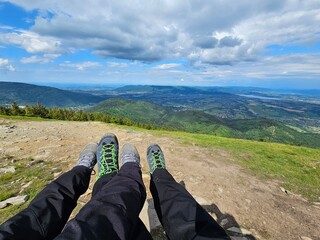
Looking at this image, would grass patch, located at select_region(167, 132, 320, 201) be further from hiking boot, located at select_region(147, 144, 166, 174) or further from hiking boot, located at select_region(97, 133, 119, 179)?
hiking boot, located at select_region(97, 133, 119, 179)

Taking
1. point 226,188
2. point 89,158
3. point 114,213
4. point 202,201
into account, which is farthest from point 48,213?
point 226,188

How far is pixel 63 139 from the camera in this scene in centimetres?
1376

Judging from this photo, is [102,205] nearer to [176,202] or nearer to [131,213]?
[131,213]

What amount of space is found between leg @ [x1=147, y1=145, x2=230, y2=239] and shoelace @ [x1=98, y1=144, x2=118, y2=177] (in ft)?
4.62

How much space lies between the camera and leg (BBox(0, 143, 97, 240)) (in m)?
2.71

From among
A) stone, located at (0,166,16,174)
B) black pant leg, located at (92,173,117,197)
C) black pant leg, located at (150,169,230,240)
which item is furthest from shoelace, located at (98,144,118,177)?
stone, located at (0,166,16,174)

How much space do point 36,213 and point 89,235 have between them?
1289mm

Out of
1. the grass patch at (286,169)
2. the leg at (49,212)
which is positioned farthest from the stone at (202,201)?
the grass patch at (286,169)

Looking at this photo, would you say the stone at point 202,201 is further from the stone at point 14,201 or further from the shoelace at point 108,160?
the stone at point 14,201

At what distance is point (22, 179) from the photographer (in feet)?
24.7

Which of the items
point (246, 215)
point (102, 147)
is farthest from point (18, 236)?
point (246, 215)

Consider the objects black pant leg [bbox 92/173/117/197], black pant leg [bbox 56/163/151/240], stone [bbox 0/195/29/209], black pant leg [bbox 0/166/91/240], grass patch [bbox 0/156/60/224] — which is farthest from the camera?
stone [bbox 0/195/29/209]

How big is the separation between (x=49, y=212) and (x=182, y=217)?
202 centimetres

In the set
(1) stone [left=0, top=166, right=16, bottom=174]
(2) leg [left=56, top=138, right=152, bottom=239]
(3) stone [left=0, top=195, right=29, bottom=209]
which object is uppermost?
(2) leg [left=56, top=138, right=152, bottom=239]
